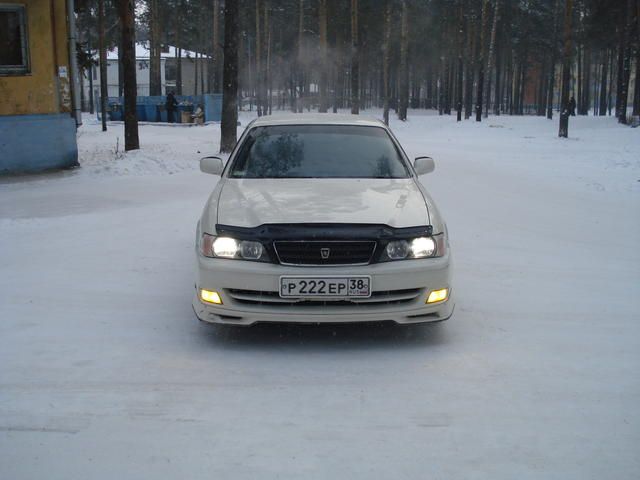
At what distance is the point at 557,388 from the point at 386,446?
129cm

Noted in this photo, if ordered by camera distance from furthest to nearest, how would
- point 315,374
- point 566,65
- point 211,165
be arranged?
point 566,65 → point 211,165 → point 315,374

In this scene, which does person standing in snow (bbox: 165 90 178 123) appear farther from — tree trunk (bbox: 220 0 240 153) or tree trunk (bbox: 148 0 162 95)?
tree trunk (bbox: 220 0 240 153)

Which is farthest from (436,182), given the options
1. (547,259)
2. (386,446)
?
(386,446)

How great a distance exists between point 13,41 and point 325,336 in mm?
12094

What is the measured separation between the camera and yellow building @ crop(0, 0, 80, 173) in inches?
568

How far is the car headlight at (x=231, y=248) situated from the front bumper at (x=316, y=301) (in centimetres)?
4

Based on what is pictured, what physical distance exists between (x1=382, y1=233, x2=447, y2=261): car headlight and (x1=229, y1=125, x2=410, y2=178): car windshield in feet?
3.85

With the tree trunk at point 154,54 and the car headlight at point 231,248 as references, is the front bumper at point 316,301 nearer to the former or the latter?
the car headlight at point 231,248

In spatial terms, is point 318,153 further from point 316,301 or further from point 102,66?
point 102,66

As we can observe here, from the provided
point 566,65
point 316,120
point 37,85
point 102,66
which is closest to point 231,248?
point 316,120

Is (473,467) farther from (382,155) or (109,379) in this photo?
(382,155)

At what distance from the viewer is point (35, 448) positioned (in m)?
3.44

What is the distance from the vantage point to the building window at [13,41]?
14.4 m

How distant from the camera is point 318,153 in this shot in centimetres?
605
